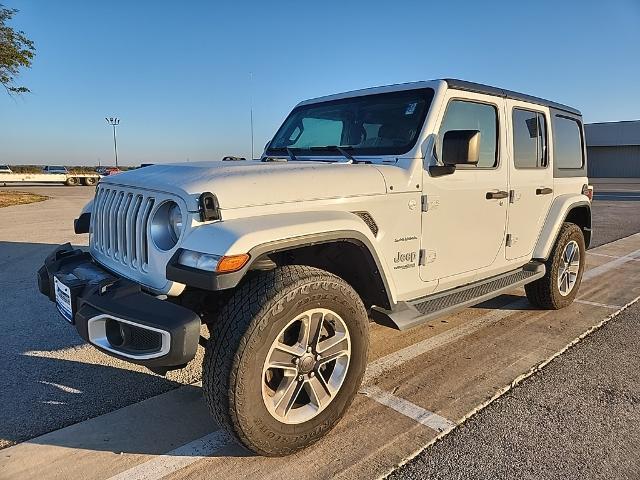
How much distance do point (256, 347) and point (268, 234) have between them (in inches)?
20.9

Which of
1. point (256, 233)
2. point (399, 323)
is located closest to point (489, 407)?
point (399, 323)

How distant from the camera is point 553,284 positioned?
4695 millimetres

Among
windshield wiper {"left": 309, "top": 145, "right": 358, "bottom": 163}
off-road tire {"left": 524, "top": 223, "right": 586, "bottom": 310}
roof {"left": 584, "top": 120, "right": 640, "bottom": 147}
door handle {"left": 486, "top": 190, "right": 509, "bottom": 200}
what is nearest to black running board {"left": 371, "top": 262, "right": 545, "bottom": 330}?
off-road tire {"left": 524, "top": 223, "right": 586, "bottom": 310}

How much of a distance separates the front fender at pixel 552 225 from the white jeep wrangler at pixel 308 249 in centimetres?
30

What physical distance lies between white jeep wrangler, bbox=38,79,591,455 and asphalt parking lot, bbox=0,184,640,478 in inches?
12.4

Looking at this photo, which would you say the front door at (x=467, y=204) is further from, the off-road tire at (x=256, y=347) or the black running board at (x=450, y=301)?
the off-road tire at (x=256, y=347)

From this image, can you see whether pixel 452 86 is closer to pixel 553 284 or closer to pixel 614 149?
pixel 553 284

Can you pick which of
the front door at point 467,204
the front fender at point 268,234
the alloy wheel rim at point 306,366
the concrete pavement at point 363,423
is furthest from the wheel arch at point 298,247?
the concrete pavement at point 363,423

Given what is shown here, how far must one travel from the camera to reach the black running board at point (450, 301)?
2973 millimetres

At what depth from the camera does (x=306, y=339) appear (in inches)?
98.5

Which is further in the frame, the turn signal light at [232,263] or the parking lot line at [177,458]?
the parking lot line at [177,458]

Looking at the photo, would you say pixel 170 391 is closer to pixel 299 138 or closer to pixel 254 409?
pixel 254 409

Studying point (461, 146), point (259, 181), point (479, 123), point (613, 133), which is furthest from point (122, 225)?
point (613, 133)

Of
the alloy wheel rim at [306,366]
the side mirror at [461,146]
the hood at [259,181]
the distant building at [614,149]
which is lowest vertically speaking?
the alloy wheel rim at [306,366]
